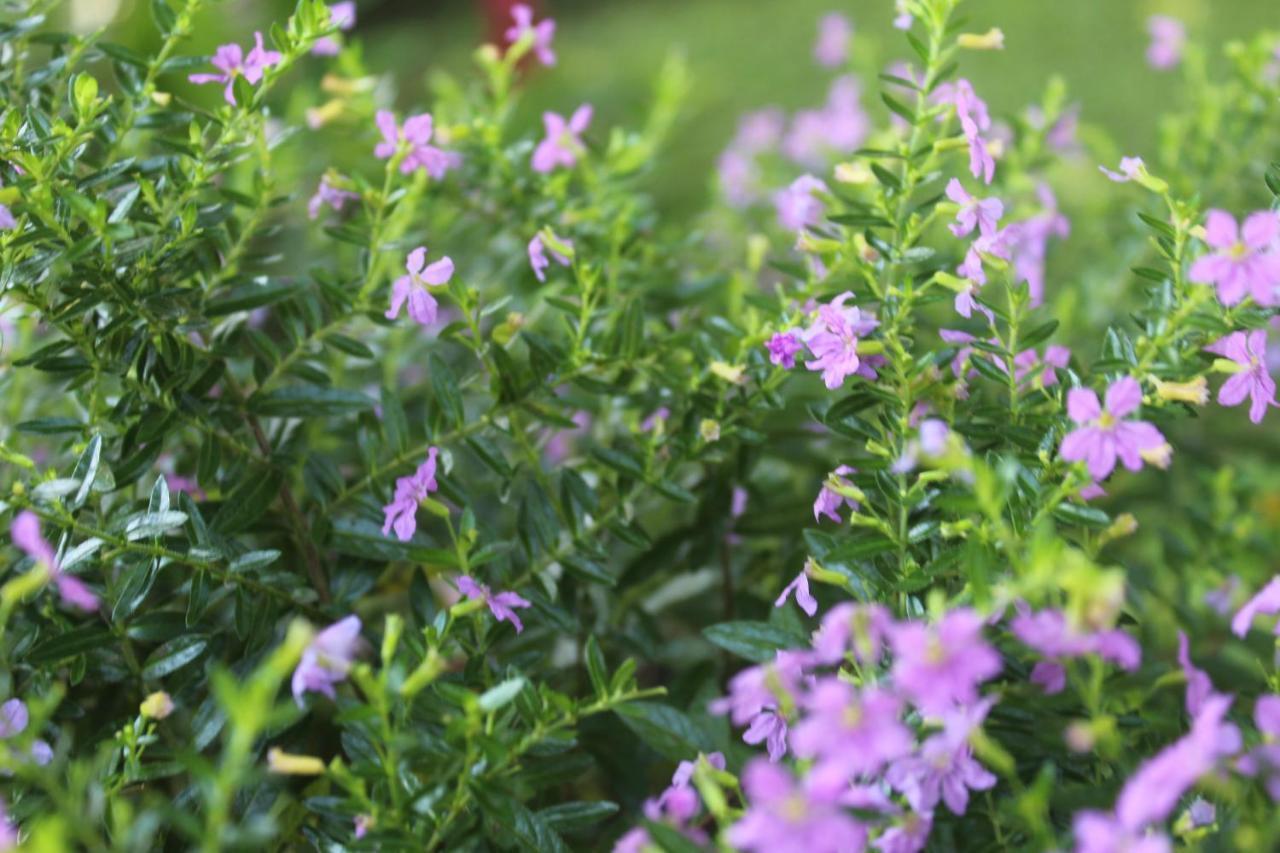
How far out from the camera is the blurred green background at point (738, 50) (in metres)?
2.21

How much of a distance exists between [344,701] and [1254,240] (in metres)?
0.54

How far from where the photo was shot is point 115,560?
0.73 meters

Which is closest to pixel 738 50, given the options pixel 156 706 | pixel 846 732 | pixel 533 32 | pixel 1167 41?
pixel 1167 41

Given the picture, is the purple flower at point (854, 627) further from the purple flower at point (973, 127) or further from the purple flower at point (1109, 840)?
the purple flower at point (973, 127)

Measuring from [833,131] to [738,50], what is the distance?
158 cm

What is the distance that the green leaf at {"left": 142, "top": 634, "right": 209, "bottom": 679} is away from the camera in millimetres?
725

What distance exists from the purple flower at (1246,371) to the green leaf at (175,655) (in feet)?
2.10

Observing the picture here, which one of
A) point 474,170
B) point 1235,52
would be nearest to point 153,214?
point 474,170

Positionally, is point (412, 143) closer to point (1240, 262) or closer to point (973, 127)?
point (973, 127)

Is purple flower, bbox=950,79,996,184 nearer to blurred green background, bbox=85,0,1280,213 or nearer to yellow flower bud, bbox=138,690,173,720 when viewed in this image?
yellow flower bud, bbox=138,690,173,720

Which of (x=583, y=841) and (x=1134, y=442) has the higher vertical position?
(x=1134, y=442)

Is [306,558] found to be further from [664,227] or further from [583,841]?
[664,227]

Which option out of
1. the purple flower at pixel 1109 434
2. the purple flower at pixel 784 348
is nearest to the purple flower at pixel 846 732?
the purple flower at pixel 1109 434

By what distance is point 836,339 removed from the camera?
0.70 m
